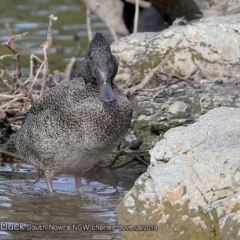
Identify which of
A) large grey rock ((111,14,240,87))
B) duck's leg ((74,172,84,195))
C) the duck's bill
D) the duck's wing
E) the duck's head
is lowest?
duck's leg ((74,172,84,195))

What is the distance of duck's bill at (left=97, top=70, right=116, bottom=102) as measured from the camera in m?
6.91

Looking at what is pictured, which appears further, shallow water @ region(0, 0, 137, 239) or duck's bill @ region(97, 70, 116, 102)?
duck's bill @ region(97, 70, 116, 102)

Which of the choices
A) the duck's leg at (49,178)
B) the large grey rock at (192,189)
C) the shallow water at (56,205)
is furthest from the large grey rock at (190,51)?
the large grey rock at (192,189)

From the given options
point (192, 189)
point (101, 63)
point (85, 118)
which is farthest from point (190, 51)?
point (192, 189)

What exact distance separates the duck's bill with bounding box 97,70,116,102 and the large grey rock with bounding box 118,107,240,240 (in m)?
0.81

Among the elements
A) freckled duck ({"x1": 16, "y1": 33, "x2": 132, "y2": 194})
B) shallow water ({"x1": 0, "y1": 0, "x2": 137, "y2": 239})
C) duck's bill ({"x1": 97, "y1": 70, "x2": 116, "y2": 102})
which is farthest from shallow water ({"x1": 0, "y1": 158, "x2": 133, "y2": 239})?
duck's bill ({"x1": 97, "y1": 70, "x2": 116, "y2": 102})

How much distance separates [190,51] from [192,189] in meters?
4.18

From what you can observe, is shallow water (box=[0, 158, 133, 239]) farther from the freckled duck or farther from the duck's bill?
the duck's bill

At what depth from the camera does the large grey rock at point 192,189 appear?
5.63 metres

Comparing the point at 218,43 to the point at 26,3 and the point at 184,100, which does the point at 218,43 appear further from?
the point at 26,3

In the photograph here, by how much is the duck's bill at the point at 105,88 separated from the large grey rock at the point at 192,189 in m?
0.81

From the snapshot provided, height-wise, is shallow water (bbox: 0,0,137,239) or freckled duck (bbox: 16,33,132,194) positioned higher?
freckled duck (bbox: 16,33,132,194)

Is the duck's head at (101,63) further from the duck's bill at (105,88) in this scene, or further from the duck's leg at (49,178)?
the duck's leg at (49,178)

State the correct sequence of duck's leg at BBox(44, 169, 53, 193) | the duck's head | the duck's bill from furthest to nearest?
1. duck's leg at BBox(44, 169, 53, 193)
2. the duck's head
3. the duck's bill
